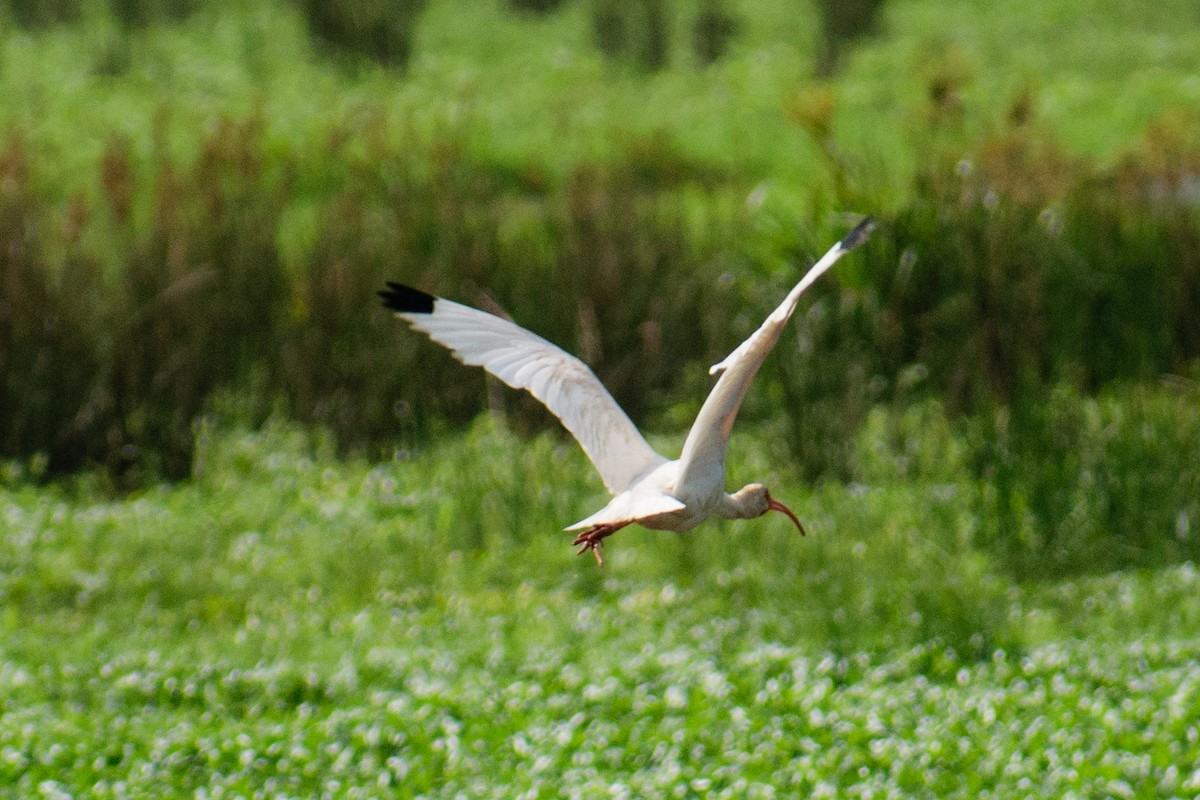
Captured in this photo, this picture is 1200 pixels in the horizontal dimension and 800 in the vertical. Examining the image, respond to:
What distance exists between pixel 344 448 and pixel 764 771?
3532 mm

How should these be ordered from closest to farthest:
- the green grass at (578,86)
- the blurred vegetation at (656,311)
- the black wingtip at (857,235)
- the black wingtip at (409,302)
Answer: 1. the black wingtip at (857,235)
2. the black wingtip at (409,302)
3. the blurred vegetation at (656,311)
4. the green grass at (578,86)

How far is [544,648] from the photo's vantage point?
5.42 m

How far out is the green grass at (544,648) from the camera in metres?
4.58

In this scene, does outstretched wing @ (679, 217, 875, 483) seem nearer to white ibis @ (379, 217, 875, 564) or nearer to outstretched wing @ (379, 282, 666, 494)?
white ibis @ (379, 217, 875, 564)

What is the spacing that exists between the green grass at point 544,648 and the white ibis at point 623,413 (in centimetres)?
227

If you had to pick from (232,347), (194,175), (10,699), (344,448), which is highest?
(194,175)

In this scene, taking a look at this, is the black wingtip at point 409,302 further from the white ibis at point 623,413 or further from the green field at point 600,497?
the green field at point 600,497

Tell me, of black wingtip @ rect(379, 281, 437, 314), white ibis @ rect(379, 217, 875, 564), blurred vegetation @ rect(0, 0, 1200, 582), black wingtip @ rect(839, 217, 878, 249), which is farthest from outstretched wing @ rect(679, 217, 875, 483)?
blurred vegetation @ rect(0, 0, 1200, 582)

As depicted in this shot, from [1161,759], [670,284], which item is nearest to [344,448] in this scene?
[670,284]

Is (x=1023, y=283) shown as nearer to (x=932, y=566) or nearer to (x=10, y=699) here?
(x=932, y=566)

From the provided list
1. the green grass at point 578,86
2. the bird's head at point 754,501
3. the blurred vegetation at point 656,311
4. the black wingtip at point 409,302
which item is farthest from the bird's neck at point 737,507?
the green grass at point 578,86

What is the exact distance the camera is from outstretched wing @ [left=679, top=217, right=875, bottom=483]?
1.85m

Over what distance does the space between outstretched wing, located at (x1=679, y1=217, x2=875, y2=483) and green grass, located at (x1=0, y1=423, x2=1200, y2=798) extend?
254cm

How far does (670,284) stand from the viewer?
8.02 metres
